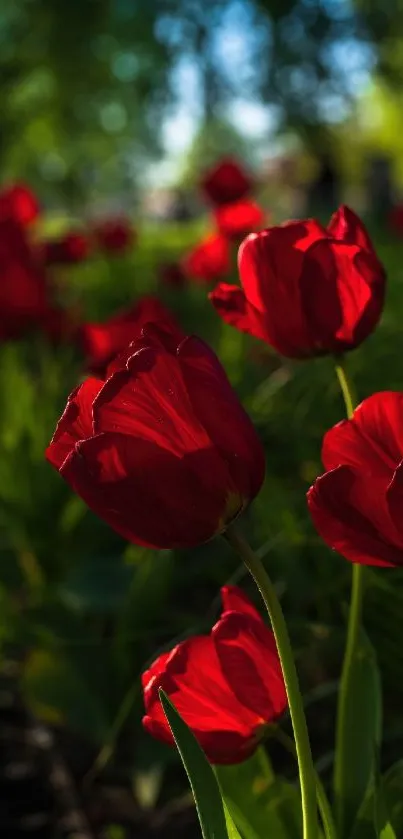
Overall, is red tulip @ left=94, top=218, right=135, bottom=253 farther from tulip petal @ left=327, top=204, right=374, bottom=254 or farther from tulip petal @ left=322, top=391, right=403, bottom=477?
tulip petal @ left=322, top=391, right=403, bottom=477

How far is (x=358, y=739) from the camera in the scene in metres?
0.77

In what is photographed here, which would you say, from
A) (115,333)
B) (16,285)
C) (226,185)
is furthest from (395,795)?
(226,185)

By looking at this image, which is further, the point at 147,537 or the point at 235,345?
the point at 235,345

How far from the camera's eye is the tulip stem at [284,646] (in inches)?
21.0

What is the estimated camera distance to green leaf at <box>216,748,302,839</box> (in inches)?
28.7

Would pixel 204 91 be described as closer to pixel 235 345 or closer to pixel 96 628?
pixel 235 345

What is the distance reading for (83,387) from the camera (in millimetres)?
555

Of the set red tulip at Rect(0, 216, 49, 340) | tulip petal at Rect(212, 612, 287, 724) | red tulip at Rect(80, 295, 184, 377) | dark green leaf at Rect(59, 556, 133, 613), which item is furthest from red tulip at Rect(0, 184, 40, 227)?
tulip petal at Rect(212, 612, 287, 724)

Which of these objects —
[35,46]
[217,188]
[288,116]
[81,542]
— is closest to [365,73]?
[288,116]

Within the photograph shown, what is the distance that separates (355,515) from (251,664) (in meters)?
0.15

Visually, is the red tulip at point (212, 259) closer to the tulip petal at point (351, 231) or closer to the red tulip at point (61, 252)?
the red tulip at point (61, 252)

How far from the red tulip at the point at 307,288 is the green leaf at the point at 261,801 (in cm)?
33

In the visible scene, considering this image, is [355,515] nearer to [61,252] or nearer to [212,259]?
[61,252]

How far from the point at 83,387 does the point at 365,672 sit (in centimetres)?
37
